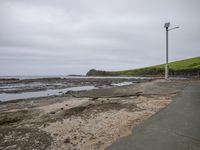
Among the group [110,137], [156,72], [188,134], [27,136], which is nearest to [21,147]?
[27,136]

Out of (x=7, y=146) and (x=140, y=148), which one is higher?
(x=140, y=148)

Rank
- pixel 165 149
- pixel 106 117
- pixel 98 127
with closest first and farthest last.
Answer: pixel 165 149 < pixel 98 127 < pixel 106 117

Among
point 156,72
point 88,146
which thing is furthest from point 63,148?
point 156,72

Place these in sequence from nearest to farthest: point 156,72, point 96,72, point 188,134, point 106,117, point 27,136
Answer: point 188,134
point 27,136
point 106,117
point 156,72
point 96,72

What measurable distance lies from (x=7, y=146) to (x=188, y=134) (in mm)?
4364

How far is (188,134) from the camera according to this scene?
441 cm

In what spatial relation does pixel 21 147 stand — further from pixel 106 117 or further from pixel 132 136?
pixel 106 117

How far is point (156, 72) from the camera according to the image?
10294cm

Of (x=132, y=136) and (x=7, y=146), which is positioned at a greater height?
(x=132, y=136)

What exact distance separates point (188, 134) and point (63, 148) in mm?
2968

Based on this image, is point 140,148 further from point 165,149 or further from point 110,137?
point 110,137

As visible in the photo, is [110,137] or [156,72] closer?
[110,137]

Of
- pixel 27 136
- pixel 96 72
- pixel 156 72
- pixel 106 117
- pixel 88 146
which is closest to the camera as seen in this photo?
pixel 88 146

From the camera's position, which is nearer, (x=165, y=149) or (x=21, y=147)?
(x=165, y=149)
